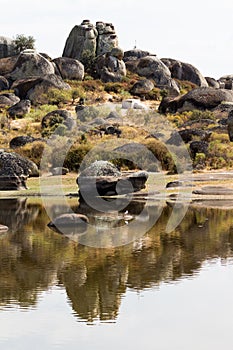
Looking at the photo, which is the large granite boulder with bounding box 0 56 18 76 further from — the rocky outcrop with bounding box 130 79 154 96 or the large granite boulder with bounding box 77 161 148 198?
the large granite boulder with bounding box 77 161 148 198

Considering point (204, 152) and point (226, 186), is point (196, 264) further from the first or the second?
point (204, 152)

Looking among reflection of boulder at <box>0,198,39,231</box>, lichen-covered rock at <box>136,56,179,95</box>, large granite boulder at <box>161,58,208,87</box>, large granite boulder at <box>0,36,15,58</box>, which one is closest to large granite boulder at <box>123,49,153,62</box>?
large granite boulder at <box>161,58,208,87</box>

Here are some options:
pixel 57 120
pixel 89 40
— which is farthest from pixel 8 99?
pixel 89 40

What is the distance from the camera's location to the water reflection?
11.1m

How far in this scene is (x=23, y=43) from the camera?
70.5 metres

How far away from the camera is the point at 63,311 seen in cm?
1018

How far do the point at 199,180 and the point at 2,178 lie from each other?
8.64 m

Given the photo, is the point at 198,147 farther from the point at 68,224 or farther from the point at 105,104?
the point at 105,104

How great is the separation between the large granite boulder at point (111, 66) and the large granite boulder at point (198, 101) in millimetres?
11384

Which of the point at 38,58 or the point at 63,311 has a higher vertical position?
the point at 38,58

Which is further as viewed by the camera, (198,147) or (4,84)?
(4,84)

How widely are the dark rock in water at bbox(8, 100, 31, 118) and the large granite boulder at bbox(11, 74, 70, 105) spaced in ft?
10.9

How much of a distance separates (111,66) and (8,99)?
47.6 ft

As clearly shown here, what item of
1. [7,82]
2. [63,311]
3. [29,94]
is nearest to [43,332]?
[63,311]
